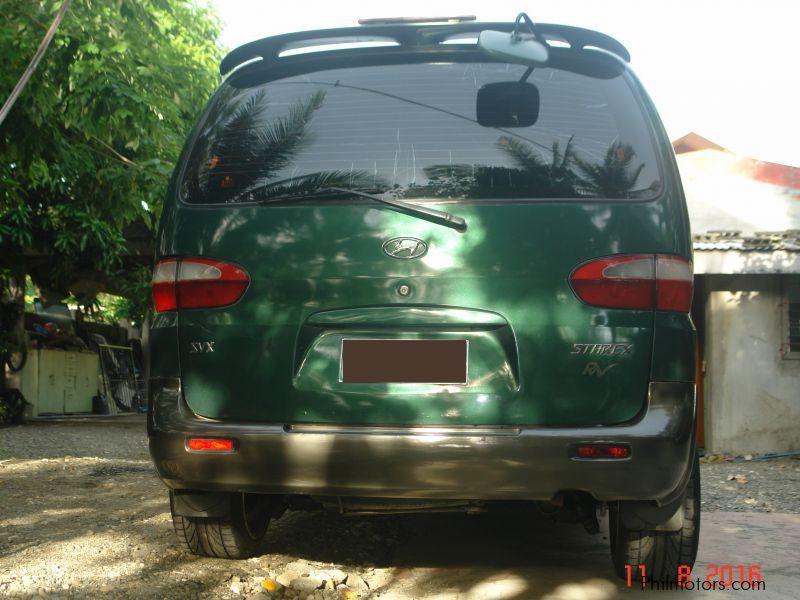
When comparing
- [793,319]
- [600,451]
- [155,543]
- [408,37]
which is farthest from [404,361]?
[793,319]

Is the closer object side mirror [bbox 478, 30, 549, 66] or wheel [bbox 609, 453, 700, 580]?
side mirror [bbox 478, 30, 549, 66]

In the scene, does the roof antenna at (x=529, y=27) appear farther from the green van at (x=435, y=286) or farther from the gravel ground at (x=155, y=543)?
the gravel ground at (x=155, y=543)

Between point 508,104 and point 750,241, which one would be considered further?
point 750,241

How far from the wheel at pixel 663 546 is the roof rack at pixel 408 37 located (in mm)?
1592

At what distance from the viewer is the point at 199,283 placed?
3.26 meters

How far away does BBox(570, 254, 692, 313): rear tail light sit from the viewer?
10.1ft

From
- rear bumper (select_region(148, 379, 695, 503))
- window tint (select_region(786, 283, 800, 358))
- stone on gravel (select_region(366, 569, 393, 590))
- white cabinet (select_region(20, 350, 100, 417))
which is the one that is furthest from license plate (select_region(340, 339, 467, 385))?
white cabinet (select_region(20, 350, 100, 417))

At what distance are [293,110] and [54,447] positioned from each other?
29.5ft

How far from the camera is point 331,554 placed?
170 inches

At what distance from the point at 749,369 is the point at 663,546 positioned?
907cm

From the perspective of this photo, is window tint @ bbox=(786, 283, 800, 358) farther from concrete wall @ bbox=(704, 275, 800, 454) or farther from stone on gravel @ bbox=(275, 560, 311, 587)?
stone on gravel @ bbox=(275, 560, 311, 587)

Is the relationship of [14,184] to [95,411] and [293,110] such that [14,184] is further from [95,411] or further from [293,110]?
[95,411]

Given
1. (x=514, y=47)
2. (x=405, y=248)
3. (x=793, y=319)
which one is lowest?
(x=793, y=319)

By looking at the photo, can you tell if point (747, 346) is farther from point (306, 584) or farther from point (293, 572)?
point (306, 584)
